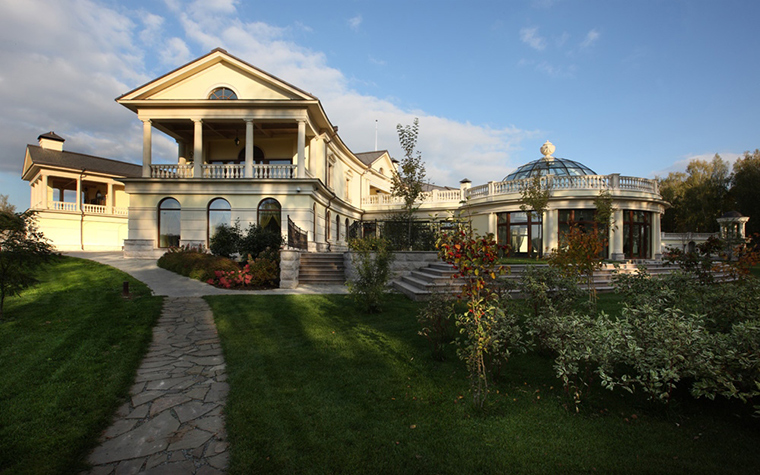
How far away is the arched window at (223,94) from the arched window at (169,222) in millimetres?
5868

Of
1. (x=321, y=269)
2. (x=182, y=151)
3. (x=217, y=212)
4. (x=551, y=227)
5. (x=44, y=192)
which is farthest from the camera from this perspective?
(x=44, y=192)

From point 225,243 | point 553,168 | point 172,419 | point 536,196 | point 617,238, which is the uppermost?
point 553,168

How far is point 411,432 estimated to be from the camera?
Answer: 123 inches

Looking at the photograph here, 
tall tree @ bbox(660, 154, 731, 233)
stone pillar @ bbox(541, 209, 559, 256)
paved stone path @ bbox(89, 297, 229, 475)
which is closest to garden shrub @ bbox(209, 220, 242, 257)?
paved stone path @ bbox(89, 297, 229, 475)

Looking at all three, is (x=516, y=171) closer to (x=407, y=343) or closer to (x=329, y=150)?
(x=329, y=150)

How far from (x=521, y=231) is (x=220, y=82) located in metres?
18.3

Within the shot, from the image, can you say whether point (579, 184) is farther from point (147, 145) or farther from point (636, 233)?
point (147, 145)

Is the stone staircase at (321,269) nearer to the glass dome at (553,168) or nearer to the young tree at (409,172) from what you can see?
the young tree at (409,172)

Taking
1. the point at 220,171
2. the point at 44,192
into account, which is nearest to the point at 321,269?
the point at 220,171

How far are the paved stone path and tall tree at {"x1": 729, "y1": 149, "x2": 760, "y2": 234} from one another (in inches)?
1626

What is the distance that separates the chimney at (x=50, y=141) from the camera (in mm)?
29594

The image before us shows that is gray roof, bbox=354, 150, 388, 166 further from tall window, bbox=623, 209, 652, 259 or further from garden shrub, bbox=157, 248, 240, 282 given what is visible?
garden shrub, bbox=157, 248, 240, 282

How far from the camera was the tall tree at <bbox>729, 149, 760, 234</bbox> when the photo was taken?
30.0 m

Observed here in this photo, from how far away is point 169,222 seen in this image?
18516mm
